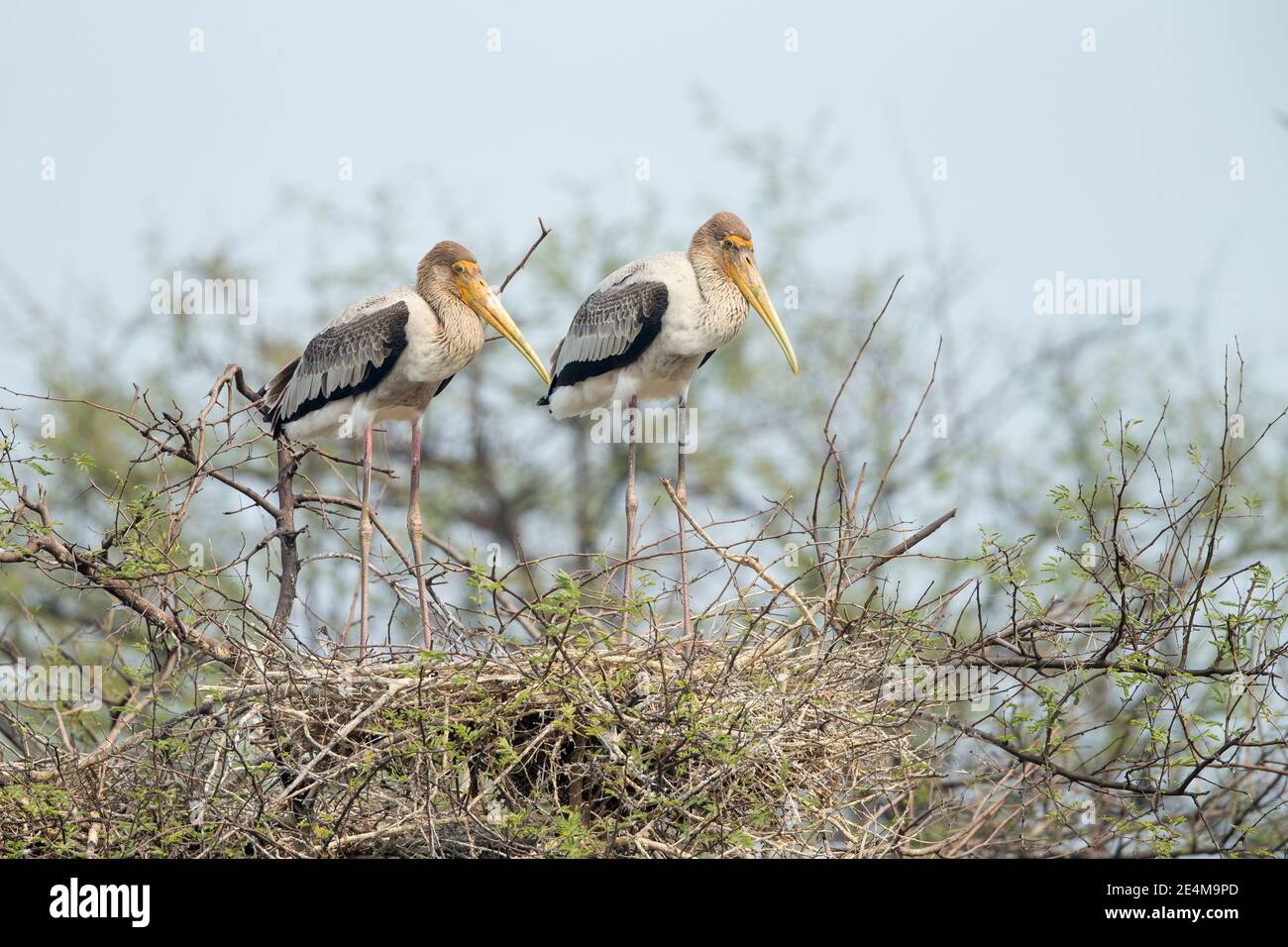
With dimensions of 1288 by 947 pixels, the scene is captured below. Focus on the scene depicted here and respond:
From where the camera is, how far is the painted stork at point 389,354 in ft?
25.2

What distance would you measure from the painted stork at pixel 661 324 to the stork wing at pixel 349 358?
97cm

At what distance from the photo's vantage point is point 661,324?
8.03m

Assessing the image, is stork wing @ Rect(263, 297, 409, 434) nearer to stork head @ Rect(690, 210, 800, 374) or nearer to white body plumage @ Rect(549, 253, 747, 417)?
white body plumage @ Rect(549, 253, 747, 417)

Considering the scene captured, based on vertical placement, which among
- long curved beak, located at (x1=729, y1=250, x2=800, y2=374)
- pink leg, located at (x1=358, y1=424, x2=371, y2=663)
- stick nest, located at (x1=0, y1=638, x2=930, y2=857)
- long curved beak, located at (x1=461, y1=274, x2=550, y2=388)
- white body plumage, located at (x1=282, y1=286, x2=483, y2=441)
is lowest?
stick nest, located at (x1=0, y1=638, x2=930, y2=857)

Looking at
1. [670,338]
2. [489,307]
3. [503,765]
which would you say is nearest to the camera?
[503,765]

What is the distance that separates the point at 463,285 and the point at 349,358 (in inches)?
25.1

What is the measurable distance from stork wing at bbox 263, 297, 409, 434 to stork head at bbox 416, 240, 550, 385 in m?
0.22

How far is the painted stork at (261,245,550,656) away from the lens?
7695 mm

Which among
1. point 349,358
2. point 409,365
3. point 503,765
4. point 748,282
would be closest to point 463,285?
point 409,365

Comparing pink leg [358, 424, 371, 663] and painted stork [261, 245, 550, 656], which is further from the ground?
painted stork [261, 245, 550, 656]

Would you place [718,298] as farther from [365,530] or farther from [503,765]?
[503,765]

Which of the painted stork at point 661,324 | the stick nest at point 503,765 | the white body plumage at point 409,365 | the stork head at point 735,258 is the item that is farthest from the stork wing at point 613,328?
the stick nest at point 503,765

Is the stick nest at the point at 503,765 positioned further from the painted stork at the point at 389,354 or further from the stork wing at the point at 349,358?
the stork wing at the point at 349,358

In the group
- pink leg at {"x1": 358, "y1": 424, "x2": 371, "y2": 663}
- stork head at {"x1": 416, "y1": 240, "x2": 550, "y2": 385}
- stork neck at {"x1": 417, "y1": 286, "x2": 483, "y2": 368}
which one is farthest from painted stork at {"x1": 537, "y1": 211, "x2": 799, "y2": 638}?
pink leg at {"x1": 358, "y1": 424, "x2": 371, "y2": 663}
